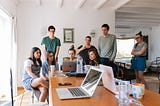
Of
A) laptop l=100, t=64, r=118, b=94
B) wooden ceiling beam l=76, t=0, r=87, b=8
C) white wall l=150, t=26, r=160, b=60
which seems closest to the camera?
laptop l=100, t=64, r=118, b=94

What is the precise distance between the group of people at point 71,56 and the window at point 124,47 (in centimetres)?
723

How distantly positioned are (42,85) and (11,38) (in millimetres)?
2357

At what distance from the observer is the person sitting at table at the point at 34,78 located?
123 inches

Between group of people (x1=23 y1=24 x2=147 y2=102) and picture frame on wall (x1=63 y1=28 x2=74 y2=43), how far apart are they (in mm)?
1360

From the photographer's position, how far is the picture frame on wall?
20.9 ft

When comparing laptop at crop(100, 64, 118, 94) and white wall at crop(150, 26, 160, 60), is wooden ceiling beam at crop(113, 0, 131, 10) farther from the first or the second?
white wall at crop(150, 26, 160, 60)

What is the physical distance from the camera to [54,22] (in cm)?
633

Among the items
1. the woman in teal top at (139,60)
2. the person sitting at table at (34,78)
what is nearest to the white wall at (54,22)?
the woman in teal top at (139,60)

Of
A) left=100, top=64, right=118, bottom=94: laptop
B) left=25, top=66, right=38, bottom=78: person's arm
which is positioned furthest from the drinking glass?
left=25, top=66, right=38, bottom=78: person's arm

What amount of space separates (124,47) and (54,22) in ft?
23.8

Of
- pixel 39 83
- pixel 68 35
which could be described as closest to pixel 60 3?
pixel 68 35

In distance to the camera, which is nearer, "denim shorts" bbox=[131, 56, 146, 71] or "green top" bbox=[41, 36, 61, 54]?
"green top" bbox=[41, 36, 61, 54]

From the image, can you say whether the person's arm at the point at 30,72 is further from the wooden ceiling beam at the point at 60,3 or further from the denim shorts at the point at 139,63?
the wooden ceiling beam at the point at 60,3

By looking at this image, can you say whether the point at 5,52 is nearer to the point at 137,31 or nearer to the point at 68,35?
the point at 68,35
